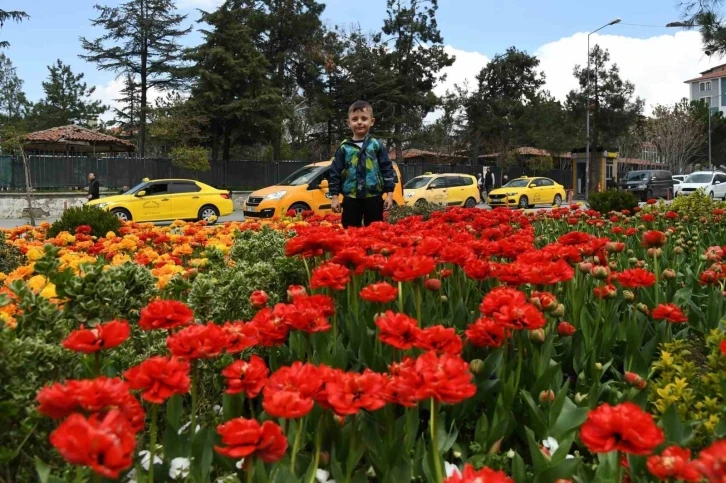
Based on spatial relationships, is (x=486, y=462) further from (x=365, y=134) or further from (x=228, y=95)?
(x=228, y=95)

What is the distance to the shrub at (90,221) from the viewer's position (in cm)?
714

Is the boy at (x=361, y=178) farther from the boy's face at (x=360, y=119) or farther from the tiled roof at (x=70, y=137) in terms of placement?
the tiled roof at (x=70, y=137)

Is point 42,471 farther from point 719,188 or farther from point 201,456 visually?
point 719,188

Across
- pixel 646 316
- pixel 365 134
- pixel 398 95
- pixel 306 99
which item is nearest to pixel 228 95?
pixel 306 99

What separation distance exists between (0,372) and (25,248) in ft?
11.1

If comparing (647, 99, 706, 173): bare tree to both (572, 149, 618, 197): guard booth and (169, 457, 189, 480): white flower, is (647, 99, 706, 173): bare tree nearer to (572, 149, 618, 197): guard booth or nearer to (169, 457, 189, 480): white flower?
(572, 149, 618, 197): guard booth

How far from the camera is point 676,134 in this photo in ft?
201

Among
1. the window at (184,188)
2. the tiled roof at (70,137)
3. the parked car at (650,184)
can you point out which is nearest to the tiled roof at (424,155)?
the parked car at (650,184)

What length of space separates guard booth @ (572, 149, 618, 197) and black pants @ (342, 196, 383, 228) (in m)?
34.7

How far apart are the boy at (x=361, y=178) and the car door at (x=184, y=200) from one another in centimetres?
1258

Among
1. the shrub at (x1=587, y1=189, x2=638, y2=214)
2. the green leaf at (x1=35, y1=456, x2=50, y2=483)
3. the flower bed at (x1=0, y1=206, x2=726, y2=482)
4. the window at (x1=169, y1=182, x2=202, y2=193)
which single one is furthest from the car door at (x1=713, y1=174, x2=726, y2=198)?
the green leaf at (x1=35, y1=456, x2=50, y2=483)

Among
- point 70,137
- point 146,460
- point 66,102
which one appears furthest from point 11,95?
point 146,460

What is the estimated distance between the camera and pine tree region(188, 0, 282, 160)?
28219 millimetres

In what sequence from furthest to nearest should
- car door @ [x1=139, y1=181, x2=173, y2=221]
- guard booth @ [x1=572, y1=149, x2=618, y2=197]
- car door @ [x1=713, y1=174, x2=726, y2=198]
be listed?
guard booth @ [x1=572, y1=149, x2=618, y2=197] → car door @ [x1=713, y1=174, x2=726, y2=198] → car door @ [x1=139, y1=181, x2=173, y2=221]
